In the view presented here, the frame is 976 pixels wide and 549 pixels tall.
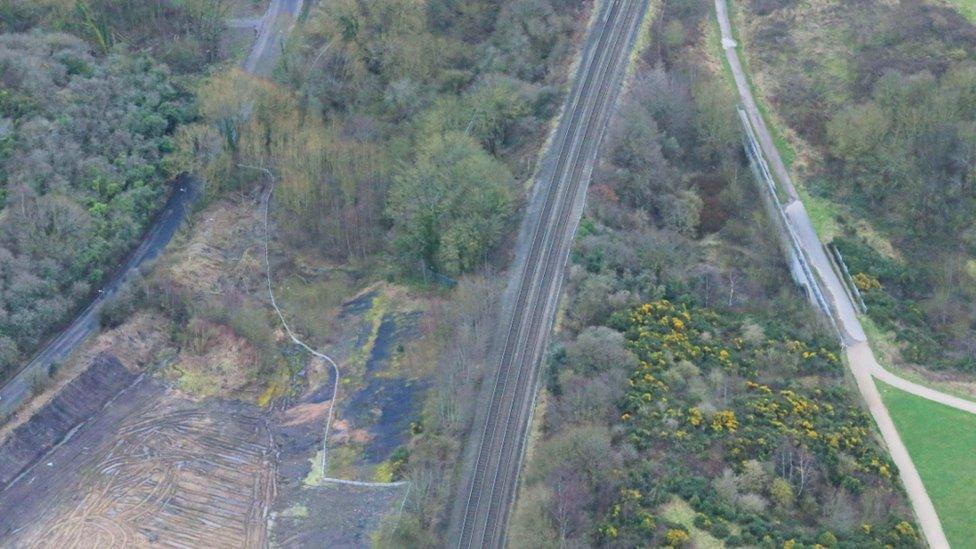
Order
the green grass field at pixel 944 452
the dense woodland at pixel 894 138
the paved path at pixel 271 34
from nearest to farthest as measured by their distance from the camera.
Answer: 1. the green grass field at pixel 944 452
2. the dense woodland at pixel 894 138
3. the paved path at pixel 271 34

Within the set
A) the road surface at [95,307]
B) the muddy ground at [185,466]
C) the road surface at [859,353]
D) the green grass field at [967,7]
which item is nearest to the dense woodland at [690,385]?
the road surface at [859,353]

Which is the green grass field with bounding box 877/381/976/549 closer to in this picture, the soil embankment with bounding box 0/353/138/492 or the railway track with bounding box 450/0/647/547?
the railway track with bounding box 450/0/647/547

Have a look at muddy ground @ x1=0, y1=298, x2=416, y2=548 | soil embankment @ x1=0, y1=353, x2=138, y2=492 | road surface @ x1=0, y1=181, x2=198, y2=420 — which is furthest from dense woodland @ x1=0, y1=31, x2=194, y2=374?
muddy ground @ x1=0, y1=298, x2=416, y2=548

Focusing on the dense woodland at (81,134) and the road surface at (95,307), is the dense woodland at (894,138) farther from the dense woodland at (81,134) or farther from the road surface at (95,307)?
the dense woodland at (81,134)

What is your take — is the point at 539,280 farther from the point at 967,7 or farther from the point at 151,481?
the point at 967,7

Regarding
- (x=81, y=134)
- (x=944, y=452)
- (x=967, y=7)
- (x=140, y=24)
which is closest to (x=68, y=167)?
(x=81, y=134)

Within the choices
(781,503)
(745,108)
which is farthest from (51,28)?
(781,503)

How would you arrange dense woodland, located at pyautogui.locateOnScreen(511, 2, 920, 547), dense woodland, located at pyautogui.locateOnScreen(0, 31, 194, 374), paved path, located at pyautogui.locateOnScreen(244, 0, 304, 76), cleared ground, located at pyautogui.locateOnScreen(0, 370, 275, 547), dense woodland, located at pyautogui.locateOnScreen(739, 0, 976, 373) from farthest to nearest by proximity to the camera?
1. paved path, located at pyautogui.locateOnScreen(244, 0, 304, 76)
2. dense woodland, located at pyautogui.locateOnScreen(739, 0, 976, 373)
3. dense woodland, located at pyautogui.locateOnScreen(0, 31, 194, 374)
4. cleared ground, located at pyautogui.locateOnScreen(0, 370, 275, 547)
5. dense woodland, located at pyautogui.locateOnScreen(511, 2, 920, 547)

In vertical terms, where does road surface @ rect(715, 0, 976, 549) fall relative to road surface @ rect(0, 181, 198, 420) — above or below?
above
